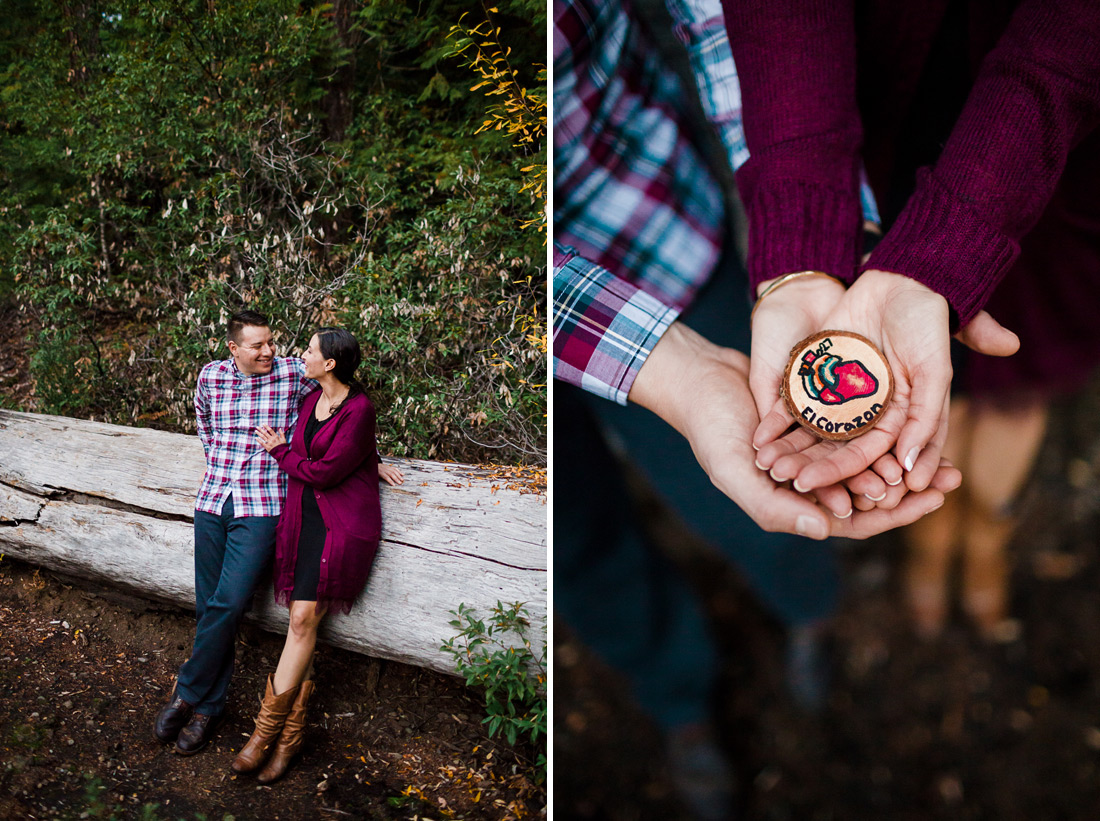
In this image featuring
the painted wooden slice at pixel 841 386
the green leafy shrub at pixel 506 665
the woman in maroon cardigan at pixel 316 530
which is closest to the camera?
the painted wooden slice at pixel 841 386

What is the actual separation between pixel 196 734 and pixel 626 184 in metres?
2.02

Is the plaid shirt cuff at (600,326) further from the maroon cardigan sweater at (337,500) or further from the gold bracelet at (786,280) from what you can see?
the maroon cardigan sweater at (337,500)

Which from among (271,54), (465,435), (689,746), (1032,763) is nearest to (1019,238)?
(1032,763)

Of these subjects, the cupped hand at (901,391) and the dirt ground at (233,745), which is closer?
the cupped hand at (901,391)

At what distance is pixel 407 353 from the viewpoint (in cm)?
293

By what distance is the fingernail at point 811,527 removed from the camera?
1.02 meters

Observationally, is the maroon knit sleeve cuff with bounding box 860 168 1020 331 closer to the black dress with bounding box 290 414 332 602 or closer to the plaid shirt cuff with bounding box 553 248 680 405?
the plaid shirt cuff with bounding box 553 248 680 405

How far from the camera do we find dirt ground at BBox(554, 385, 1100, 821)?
43.2 inches

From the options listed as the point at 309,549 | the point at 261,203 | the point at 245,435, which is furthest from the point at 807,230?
the point at 261,203

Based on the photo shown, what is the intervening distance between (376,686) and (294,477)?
0.80 meters

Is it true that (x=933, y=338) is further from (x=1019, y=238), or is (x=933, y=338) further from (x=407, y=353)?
(x=407, y=353)

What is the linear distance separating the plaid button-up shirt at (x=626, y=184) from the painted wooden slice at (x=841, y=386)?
27cm

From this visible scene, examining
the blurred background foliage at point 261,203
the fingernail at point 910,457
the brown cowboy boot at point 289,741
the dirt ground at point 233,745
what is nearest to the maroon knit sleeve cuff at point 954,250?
the fingernail at point 910,457

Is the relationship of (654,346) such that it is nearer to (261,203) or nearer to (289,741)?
(289,741)
